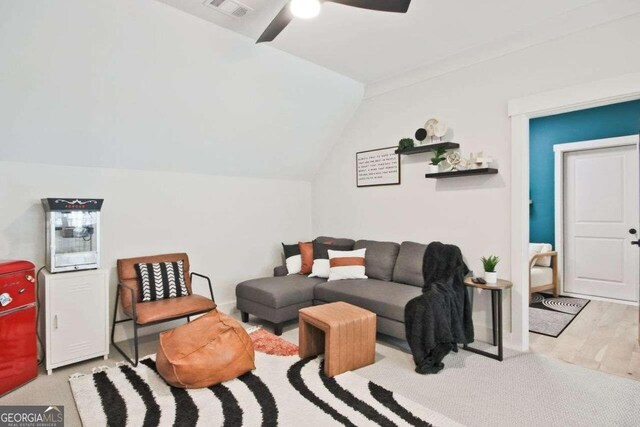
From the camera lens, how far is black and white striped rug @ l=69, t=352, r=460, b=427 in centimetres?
214

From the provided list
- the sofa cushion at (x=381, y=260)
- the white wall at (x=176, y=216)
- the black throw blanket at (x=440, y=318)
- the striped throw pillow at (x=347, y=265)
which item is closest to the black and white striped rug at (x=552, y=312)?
the black throw blanket at (x=440, y=318)

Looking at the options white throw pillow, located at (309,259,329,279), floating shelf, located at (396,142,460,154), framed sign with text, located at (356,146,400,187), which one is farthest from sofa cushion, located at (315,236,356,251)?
floating shelf, located at (396,142,460,154)

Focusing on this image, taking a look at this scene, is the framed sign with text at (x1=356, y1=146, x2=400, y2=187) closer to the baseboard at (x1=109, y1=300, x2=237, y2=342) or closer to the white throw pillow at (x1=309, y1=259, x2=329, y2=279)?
the white throw pillow at (x1=309, y1=259, x2=329, y2=279)

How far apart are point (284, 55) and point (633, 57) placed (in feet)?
8.97

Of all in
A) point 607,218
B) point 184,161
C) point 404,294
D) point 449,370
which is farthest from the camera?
point 607,218

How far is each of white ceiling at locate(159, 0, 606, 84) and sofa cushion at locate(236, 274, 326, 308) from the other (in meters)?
2.28

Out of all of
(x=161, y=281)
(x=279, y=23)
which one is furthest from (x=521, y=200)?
(x=161, y=281)

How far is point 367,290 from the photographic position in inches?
138

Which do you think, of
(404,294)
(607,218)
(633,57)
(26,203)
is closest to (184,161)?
(26,203)

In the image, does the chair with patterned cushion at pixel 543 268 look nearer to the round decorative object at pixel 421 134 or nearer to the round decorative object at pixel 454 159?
the round decorative object at pixel 454 159

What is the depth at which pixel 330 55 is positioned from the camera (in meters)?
3.52

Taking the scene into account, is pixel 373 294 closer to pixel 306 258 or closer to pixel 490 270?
pixel 490 270

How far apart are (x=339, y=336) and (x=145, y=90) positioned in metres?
2.53

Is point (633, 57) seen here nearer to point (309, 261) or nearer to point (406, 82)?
point (406, 82)
